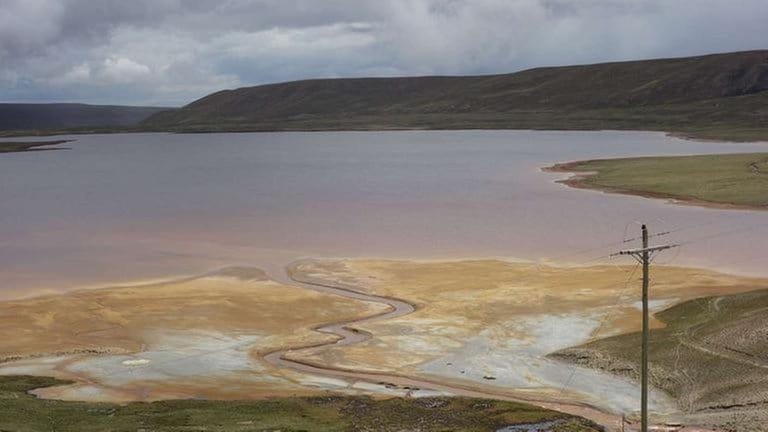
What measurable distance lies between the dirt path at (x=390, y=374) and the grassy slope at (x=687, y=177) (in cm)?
4061

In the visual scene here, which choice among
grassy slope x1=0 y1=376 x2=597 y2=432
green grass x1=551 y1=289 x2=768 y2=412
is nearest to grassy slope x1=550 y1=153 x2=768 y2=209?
green grass x1=551 y1=289 x2=768 y2=412

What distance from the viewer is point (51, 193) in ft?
342

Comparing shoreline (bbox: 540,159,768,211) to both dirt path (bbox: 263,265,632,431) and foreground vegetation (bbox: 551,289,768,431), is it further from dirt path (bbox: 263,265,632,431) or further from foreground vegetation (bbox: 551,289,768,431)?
dirt path (bbox: 263,265,632,431)

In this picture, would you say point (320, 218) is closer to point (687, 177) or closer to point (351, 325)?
point (351, 325)

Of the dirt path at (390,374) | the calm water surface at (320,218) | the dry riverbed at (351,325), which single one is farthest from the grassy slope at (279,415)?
the calm water surface at (320,218)

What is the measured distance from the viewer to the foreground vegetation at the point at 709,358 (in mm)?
28641

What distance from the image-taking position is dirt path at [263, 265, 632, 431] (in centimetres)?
2977

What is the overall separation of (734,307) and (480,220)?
3419cm

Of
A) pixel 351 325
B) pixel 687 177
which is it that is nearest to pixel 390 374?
pixel 351 325

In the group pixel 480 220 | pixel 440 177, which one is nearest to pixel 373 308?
pixel 480 220

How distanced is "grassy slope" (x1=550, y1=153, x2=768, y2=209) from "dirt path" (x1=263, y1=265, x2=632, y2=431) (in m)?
40.6

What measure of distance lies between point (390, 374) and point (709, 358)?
38.3ft

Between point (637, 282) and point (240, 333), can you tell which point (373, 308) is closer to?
point (240, 333)

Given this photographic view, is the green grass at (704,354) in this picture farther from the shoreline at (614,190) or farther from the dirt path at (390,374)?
the shoreline at (614,190)
